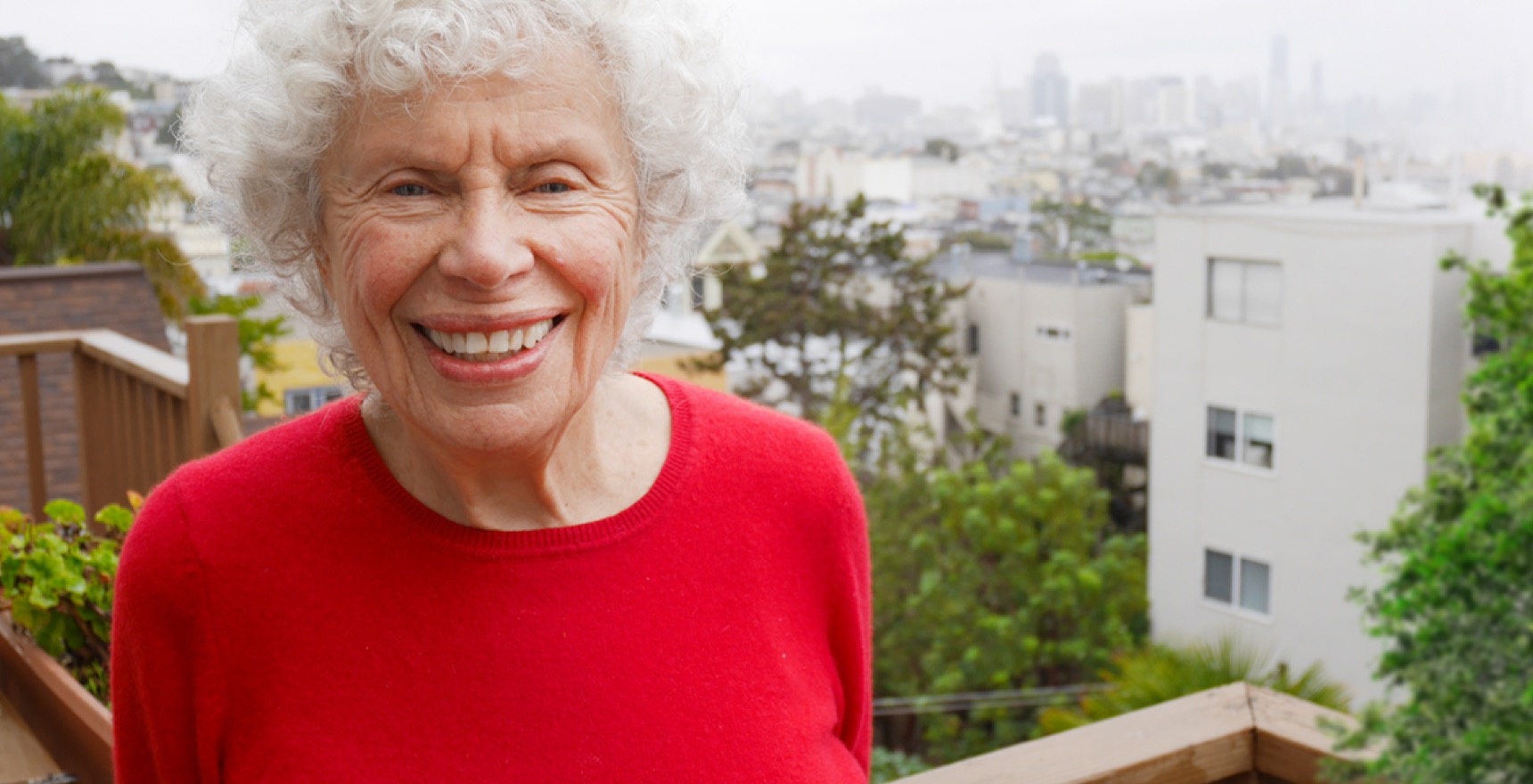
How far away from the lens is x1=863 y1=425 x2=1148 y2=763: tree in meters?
14.4

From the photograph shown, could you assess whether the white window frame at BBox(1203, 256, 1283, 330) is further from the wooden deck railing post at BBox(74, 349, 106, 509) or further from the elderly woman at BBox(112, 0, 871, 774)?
the elderly woman at BBox(112, 0, 871, 774)

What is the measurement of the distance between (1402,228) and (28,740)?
14.2 meters

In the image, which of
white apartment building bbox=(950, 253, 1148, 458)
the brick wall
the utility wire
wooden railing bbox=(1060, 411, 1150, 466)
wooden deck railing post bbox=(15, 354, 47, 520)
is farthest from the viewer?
white apartment building bbox=(950, 253, 1148, 458)

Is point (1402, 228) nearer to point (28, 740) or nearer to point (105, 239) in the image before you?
point (105, 239)

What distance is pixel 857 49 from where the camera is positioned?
108ft

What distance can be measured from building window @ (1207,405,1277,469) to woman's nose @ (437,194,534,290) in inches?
624

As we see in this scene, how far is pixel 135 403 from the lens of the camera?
8.79 feet

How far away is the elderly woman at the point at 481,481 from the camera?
84cm

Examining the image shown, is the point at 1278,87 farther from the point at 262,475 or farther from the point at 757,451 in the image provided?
the point at 262,475

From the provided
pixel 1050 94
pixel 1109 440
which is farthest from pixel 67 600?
pixel 1050 94

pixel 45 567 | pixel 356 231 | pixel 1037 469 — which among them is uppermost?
pixel 356 231

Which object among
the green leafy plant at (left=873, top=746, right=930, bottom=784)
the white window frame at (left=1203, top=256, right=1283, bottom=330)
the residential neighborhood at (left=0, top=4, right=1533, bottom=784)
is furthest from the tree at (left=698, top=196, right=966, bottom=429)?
the green leafy plant at (left=873, top=746, right=930, bottom=784)

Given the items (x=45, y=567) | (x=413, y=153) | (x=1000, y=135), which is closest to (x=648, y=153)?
(x=413, y=153)

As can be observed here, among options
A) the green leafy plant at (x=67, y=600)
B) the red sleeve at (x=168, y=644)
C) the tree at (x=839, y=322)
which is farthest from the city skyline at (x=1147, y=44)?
the red sleeve at (x=168, y=644)
